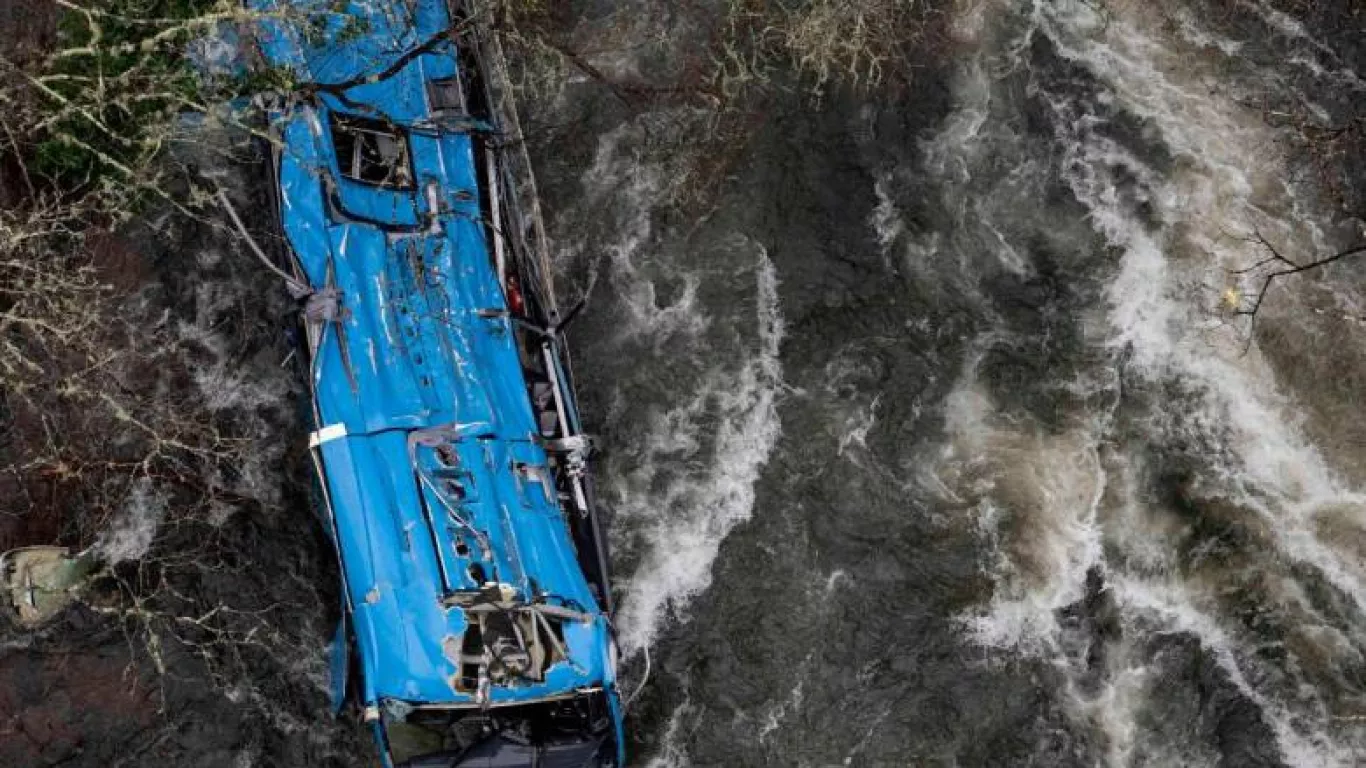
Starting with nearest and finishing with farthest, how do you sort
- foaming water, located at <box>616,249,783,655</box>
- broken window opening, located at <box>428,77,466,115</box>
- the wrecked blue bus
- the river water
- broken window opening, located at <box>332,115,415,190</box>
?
the wrecked blue bus
broken window opening, located at <box>332,115,415,190</box>
broken window opening, located at <box>428,77,466,115</box>
the river water
foaming water, located at <box>616,249,783,655</box>

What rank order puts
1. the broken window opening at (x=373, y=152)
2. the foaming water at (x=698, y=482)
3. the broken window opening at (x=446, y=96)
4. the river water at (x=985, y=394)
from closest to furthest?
the broken window opening at (x=373, y=152) < the broken window opening at (x=446, y=96) < the river water at (x=985, y=394) < the foaming water at (x=698, y=482)

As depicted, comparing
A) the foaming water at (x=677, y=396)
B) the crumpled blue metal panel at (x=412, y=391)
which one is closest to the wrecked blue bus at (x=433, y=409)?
the crumpled blue metal panel at (x=412, y=391)

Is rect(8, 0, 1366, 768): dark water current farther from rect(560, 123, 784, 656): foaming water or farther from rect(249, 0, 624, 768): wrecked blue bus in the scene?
rect(249, 0, 624, 768): wrecked blue bus

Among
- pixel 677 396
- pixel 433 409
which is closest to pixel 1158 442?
pixel 677 396

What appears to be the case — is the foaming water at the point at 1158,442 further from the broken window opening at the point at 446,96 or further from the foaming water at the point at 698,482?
the broken window opening at the point at 446,96

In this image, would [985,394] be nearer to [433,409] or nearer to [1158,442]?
[1158,442]

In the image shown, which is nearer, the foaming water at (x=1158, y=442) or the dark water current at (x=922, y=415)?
the foaming water at (x=1158, y=442)

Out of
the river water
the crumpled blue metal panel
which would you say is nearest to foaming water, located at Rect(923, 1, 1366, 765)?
the river water

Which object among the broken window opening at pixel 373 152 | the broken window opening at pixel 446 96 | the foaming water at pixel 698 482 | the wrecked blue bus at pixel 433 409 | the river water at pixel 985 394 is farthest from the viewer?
the foaming water at pixel 698 482
